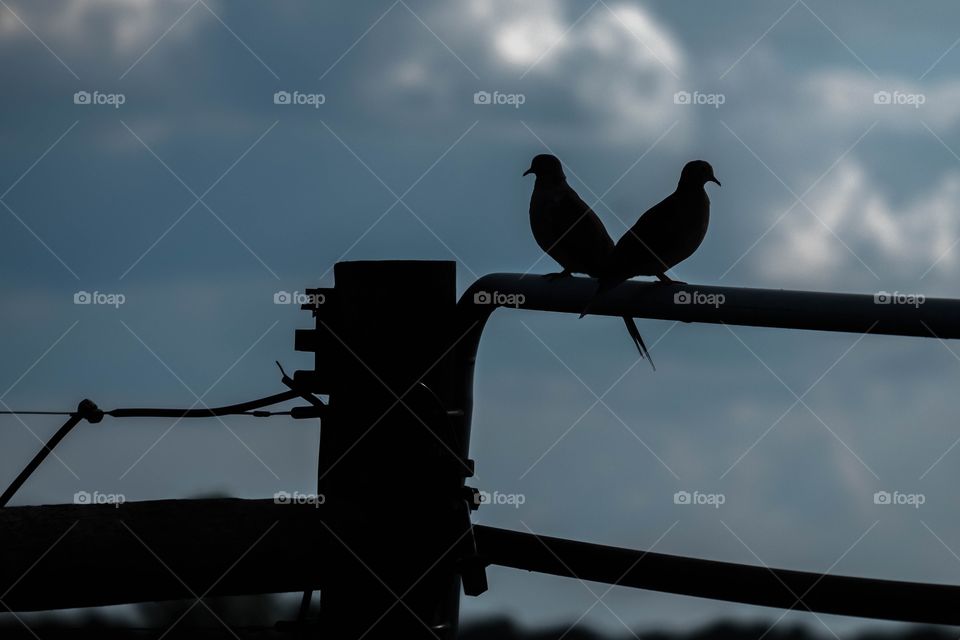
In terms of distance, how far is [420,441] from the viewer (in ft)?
6.05

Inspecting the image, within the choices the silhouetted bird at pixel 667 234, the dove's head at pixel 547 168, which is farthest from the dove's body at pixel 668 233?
the dove's head at pixel 547 168

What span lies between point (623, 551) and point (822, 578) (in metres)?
0.34

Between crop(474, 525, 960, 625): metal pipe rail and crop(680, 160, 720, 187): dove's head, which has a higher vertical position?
crop(680, 160, 720, 187): dove's head

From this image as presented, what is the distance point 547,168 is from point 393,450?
139 inches

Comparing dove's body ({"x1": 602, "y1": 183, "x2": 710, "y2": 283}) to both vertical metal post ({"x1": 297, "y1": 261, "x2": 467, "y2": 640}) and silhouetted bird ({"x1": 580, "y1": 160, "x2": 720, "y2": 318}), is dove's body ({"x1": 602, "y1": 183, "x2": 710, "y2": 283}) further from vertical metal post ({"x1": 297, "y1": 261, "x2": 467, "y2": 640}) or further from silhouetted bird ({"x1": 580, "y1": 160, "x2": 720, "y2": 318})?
vertical metal post ({"x1": 297, "y1": 261, "x2": 467, "y2": 640})

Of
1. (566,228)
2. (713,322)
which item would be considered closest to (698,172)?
(566,228)

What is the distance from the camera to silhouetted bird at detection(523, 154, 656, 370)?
458 centimetres

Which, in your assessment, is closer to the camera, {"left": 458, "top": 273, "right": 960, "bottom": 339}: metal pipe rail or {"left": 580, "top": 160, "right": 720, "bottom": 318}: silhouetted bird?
{"left": 458, "top": 273, "right": 960, "bottom": 339}: metal pipe rail

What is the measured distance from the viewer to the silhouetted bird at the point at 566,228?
15.0 ft

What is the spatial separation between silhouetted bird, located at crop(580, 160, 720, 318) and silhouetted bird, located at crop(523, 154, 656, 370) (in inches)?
10.3

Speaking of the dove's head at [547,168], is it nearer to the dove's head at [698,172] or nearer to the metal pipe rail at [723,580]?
the dove's head at [698,172]

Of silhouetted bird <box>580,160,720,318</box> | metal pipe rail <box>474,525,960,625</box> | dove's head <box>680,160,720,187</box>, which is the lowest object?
metal pipe rail <box>474,525,960,625</box>

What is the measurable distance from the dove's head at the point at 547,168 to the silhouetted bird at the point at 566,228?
0.5 inches

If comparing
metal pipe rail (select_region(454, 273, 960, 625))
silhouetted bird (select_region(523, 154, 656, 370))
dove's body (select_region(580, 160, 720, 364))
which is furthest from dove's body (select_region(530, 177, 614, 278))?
metal pipe rail (select_region(454, 273, 960, 625))
